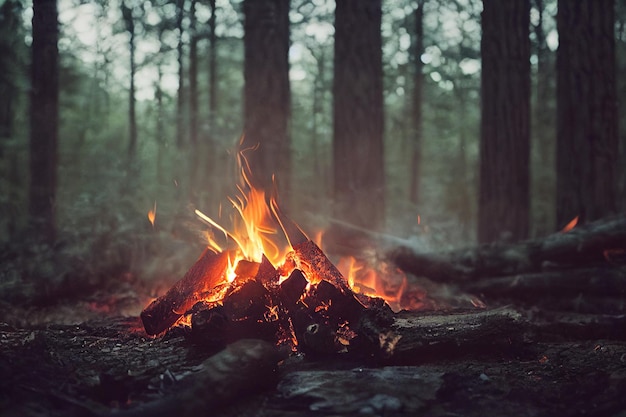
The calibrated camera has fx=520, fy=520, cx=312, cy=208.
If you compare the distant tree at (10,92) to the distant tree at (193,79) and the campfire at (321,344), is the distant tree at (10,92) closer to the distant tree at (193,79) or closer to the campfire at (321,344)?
the distant tree at (193,79)

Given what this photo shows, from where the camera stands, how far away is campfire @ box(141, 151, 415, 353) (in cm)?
404

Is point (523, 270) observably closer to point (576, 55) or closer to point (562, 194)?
point (562, 194)

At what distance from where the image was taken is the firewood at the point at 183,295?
4.59 metres

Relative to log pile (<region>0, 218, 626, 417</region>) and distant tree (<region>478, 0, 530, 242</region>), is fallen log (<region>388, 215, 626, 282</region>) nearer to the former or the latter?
log pile (<region>0, 218, 626, 417</region>)

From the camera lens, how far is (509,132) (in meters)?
8.37

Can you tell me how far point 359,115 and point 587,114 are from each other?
3377 mm

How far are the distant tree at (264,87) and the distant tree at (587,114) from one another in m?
4.29

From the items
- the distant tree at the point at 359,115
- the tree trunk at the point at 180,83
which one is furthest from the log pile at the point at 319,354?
the tree trunk at the point at 180,83

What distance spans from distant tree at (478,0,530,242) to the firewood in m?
5.16

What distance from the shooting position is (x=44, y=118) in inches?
420

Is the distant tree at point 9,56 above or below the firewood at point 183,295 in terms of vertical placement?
above

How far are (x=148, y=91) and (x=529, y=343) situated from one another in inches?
912

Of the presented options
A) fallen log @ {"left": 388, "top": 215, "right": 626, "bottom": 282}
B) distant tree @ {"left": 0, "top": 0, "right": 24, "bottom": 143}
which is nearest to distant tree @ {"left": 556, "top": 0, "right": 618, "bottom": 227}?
fallen log @ {"left": 388, "top": 215, "right": 626, "bottom": 282}

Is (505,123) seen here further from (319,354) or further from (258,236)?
(319,354)
